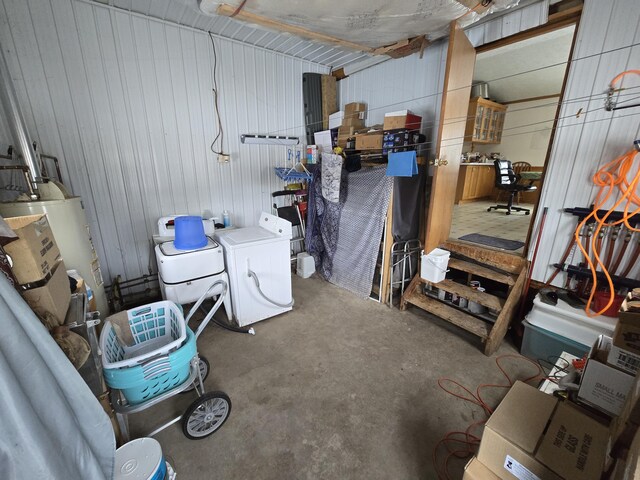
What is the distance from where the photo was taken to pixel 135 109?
2.47m

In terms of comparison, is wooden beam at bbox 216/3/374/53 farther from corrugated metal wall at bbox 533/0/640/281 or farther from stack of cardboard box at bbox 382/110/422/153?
corrugated metal wall at bbox 533/0/640/281

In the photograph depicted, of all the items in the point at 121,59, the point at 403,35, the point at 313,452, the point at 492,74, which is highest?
the point at 492,74

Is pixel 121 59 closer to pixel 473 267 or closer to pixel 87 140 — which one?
pixel 87 140

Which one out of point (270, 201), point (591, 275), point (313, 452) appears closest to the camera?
point (313, 452)

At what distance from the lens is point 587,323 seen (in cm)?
177

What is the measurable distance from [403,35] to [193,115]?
7.11 feet

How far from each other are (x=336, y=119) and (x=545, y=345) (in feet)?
10.5

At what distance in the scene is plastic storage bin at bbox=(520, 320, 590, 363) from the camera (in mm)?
1846

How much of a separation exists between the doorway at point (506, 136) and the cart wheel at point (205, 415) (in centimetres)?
267

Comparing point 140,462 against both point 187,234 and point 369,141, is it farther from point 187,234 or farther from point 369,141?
point 369,141

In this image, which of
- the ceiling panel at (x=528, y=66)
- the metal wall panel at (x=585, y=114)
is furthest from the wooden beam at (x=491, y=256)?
the ceiling panel at (x=528, y=66)

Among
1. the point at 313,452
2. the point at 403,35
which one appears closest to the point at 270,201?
the point at 403,35

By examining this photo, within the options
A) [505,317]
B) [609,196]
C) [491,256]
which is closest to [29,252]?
[505,317]

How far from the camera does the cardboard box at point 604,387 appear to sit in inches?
39.0
